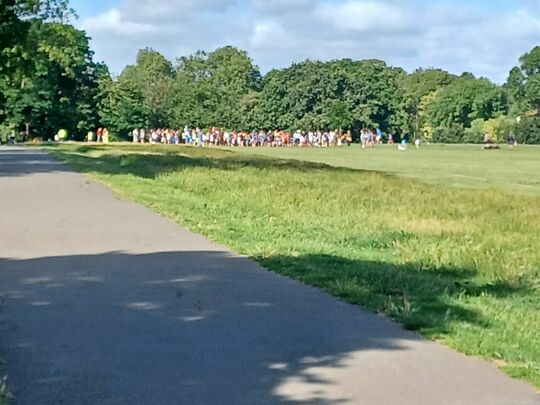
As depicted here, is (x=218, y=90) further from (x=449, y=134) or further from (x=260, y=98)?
(x=449, y=134)

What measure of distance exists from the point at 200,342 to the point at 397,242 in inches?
306

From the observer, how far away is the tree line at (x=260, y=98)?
108 meters

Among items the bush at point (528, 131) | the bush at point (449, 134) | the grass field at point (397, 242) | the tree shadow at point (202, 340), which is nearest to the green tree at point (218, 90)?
the bush at point (449, 134)

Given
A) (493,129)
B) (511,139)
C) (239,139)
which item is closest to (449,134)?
(493,129)

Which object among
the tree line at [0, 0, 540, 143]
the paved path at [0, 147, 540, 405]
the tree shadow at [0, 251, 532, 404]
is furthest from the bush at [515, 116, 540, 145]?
the tree shadow at [0, 251, 532, 404]

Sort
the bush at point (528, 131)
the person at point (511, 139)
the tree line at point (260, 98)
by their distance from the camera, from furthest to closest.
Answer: the bush at point (528, 131) → the person at point (511, 139) → the tree line at point (260, 98)

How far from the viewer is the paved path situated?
660cm

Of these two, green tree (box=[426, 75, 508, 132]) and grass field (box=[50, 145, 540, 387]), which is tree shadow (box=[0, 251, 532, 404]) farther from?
green tree (box=[426, 75, 508, 132])

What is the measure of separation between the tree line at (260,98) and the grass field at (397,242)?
116 feet

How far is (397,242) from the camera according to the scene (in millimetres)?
15391

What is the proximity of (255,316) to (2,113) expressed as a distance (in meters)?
93.6

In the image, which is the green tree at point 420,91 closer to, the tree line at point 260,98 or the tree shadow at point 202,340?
the tree line at point 260,98

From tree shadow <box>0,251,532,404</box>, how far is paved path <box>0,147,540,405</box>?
13mm

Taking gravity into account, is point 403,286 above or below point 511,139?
above
